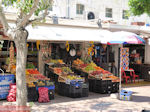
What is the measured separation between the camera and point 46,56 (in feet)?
39.3

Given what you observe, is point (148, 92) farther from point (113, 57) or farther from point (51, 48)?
point (51, 48)

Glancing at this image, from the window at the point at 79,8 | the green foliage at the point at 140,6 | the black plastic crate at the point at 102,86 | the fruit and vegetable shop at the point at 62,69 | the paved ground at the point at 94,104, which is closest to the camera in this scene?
the paved ground at the point at 94,104

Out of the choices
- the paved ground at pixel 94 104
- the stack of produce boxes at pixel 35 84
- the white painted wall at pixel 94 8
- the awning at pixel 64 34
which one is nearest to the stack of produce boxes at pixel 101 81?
the paved ground at pixel 94 104

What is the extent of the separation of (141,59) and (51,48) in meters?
6.83

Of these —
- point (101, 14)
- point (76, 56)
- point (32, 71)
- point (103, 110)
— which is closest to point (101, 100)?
point (103, 110)

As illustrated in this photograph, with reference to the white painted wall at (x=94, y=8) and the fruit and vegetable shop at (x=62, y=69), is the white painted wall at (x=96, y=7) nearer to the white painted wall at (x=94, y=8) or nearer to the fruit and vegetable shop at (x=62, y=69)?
the white painted wall at (x=94, y=8)

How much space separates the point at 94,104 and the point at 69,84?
5.16 feet

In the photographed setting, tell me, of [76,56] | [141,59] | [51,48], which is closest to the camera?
[51,48]

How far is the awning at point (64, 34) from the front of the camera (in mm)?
9617

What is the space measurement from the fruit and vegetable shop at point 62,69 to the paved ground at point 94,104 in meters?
0.44

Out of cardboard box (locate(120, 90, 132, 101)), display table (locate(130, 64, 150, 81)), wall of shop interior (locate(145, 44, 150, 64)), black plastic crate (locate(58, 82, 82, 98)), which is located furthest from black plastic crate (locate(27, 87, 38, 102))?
wall of shop interior (locate(145, 44, 150, 64))

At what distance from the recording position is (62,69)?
1111cm

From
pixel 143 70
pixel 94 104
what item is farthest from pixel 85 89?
pixel 143 70

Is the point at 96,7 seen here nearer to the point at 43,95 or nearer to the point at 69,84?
the point at 69,84
